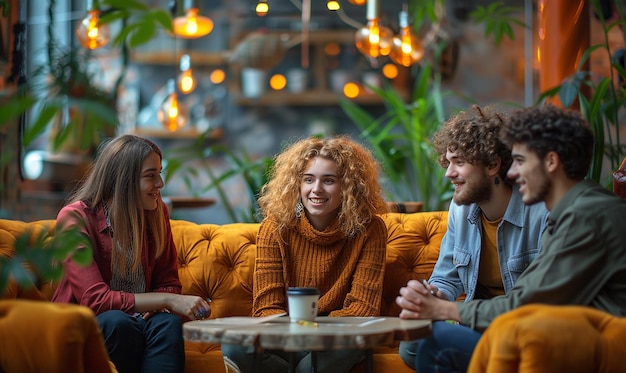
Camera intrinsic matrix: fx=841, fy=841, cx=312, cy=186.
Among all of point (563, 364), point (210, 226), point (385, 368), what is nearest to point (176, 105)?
point (210, 226)

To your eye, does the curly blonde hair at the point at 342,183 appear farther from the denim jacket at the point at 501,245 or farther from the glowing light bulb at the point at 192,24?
the glowing light bulb at the point at 192,24

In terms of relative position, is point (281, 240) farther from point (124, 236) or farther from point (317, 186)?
point (124, 236)

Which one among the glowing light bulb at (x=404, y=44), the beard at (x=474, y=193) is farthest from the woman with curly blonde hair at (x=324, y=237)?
the glowing light bulb at (x=404, y=44)

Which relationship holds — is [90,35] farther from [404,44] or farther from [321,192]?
[321,192]

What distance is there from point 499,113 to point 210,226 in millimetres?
1097

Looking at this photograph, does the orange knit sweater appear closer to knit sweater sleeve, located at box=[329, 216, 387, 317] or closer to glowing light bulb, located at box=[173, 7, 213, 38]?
knit sweater sleeve, located at box=[329, 216, 387, 317]

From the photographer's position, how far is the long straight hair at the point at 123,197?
97.8 inches

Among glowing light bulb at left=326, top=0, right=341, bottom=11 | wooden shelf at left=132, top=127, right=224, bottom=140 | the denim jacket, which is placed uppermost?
glowing light bulb at left=326, top=0, right=341, bottom=11

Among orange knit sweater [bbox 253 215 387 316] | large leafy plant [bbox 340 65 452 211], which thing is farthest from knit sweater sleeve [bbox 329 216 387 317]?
large leafy plant [bbox 340 65 452 211]

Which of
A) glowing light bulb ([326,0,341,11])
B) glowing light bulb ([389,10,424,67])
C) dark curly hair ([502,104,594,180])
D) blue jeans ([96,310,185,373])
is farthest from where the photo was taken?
glowing light bulb ([326,0,341,11])

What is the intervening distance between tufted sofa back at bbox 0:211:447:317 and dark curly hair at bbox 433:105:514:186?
A: 1.54ft

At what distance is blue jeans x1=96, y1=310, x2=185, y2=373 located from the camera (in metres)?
2.27

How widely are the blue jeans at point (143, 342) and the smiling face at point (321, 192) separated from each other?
1.74ft

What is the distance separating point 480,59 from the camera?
6516 mm
